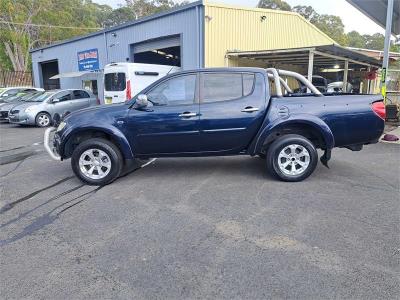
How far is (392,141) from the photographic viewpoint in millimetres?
9000

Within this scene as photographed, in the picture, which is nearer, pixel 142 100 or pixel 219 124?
pixel 142 100

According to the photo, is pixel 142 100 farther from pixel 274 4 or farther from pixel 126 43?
pixel 274 4

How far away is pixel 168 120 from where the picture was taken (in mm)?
5469

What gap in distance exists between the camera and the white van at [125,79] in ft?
44.2

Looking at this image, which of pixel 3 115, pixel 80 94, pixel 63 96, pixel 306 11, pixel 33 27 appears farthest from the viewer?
pixel 306 11

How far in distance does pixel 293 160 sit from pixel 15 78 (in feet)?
102

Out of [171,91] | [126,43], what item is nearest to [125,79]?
[126,43]

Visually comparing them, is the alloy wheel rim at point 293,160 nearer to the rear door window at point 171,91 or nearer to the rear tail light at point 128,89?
the rear door window at point 171,91

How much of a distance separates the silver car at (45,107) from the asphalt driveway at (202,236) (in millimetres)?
8119

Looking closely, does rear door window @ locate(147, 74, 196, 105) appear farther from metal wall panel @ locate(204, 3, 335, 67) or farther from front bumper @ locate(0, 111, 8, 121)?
front bumper @ locate(0, 111, 8, 121)

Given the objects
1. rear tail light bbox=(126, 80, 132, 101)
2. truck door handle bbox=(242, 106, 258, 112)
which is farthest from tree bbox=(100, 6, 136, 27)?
truck door handle bbox=(242, 106, 258, 112)

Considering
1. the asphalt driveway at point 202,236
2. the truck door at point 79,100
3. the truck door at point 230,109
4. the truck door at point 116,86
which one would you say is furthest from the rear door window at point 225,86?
the truck door at point 79,100

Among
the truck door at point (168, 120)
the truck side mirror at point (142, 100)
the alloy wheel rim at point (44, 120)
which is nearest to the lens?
the truck side mirror at point (142, 100)

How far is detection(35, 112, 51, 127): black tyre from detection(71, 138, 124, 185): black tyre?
9.14 meters
